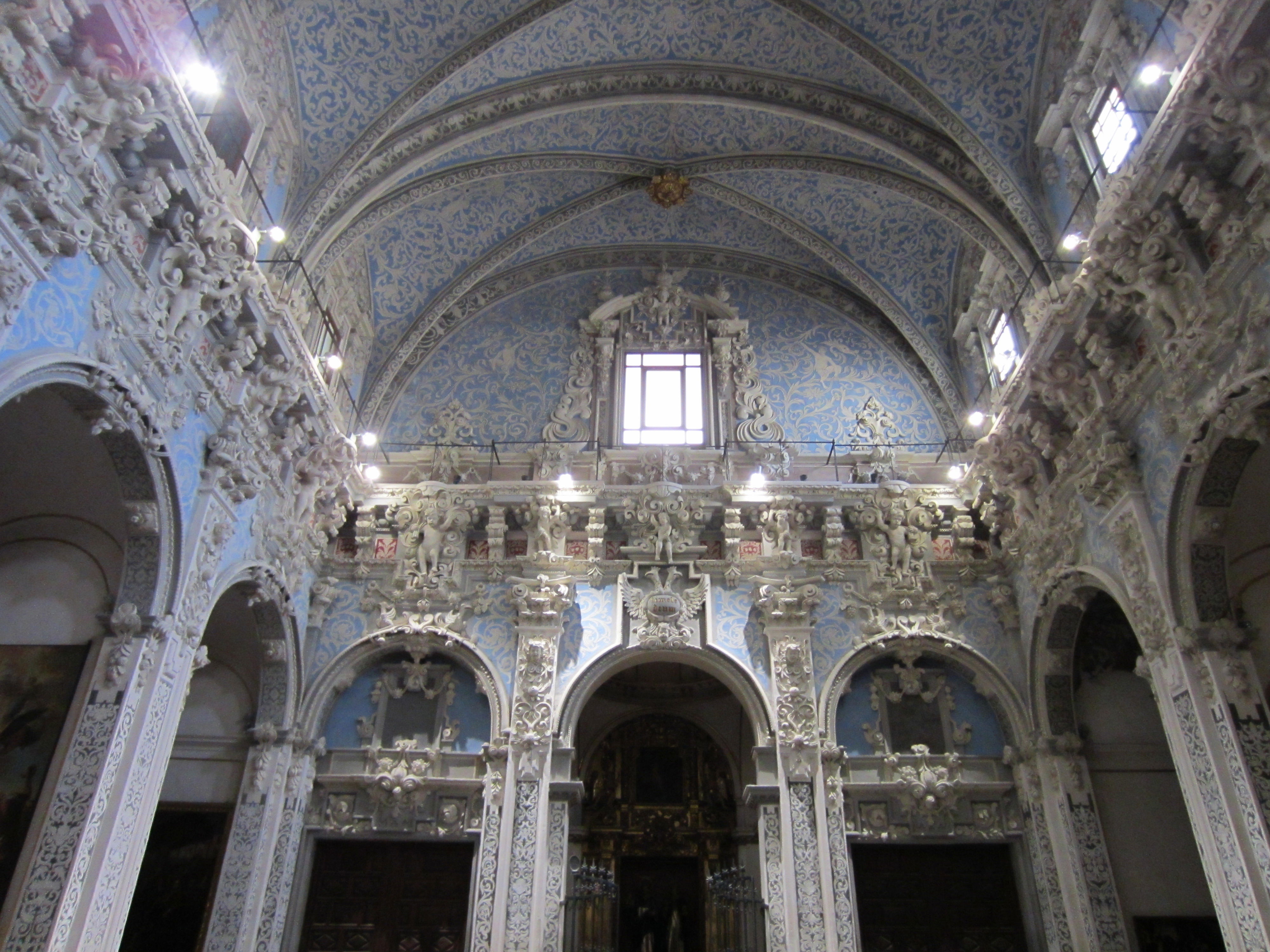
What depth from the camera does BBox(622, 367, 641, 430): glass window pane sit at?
16.0 metres

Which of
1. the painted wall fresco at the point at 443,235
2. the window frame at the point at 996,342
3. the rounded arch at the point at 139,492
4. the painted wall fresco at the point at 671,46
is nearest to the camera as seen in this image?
the rounded arch at the point at 139,492

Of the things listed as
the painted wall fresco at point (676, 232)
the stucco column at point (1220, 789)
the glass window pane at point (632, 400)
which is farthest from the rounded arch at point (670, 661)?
the painted wall fresco at point (676, 232)

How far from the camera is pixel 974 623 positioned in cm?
1330

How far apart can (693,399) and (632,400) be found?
3.61 ft

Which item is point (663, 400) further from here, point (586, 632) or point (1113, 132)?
point (1113, 132)

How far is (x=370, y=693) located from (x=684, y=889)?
22.8 ft

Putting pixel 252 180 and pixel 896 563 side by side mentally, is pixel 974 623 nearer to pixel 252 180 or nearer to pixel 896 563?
pixel 896 563

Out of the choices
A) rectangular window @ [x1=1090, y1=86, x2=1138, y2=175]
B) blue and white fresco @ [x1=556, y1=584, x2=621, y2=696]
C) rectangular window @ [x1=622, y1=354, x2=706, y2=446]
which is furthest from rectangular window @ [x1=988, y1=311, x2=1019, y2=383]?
blue and white fresco @ [x1=556, y1=584, x2=621, y2=696]

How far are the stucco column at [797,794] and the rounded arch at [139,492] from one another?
307 inches

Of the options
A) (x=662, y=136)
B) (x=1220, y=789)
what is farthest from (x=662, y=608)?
(x=662, y=136)

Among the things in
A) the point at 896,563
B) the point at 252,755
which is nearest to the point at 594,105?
Answer: the point at 896,563

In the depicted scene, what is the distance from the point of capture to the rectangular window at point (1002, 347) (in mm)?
13633

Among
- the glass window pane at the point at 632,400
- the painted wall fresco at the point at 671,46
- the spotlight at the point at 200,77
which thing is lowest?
the spotlight at the point at 200,77

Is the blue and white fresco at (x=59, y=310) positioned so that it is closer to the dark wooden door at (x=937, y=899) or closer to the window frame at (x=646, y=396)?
the window frame at (x=646, y=396)
